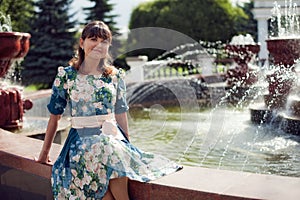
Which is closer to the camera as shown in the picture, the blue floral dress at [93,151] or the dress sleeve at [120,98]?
the blue floral dress at [93,151]

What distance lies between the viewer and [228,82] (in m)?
11.2

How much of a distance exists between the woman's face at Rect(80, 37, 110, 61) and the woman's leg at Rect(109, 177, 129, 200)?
2.35ft

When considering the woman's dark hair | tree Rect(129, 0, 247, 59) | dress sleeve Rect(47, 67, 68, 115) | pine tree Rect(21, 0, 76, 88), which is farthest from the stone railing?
tree Rect(129, 0, 247, 59)

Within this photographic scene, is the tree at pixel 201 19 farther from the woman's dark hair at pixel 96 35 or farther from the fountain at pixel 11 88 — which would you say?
the woman's dark hair at pixel 96 35

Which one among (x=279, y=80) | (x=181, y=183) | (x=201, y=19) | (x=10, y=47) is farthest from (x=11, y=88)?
(x=201, y=19)

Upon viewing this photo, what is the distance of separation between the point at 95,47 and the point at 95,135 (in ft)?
1.61

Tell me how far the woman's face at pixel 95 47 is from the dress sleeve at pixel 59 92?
180mm

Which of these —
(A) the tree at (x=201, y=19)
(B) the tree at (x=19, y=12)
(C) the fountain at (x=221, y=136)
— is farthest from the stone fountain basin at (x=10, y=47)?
(A) the tree at (x=201, y=19)

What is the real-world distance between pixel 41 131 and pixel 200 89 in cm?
601

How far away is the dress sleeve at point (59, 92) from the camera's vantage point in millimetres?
3010

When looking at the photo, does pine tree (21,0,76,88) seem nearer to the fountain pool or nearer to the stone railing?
the fountain pool

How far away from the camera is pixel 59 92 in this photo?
3.01 metres

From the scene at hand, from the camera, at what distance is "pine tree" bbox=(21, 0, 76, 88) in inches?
743

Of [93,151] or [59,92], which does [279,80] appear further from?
[93,151]
